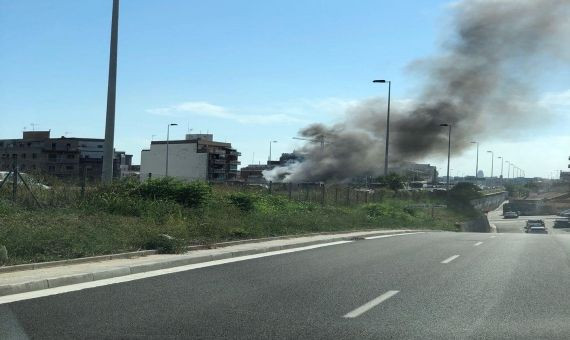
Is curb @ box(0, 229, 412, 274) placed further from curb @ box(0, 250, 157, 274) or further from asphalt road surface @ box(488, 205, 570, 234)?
asphalt road surface @ box(488, 205, 570, 234)

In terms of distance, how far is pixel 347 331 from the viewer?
21.7 feet

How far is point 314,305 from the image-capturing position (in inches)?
320

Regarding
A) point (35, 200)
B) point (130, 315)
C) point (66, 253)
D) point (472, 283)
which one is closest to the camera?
point (130, 315)

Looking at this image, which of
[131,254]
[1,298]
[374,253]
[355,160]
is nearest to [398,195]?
[355,160]

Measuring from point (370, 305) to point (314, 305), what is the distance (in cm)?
78

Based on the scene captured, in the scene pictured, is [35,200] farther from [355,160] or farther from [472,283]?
[355,160]

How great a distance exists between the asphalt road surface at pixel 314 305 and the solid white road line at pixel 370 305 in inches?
0.5

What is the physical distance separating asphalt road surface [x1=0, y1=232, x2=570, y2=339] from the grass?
250cm

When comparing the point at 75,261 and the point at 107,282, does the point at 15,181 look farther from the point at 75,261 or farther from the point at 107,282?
the point at 107,282

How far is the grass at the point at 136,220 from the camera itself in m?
11.8

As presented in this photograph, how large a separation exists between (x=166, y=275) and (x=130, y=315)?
341 cm

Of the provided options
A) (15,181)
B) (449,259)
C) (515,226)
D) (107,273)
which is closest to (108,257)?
(107,273)

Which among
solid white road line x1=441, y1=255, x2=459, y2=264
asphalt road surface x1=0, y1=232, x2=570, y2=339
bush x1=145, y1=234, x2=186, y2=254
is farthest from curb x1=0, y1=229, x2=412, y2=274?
solid white road line x1=441, y1=255, x2=459, y2=264

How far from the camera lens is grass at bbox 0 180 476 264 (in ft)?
38.8
